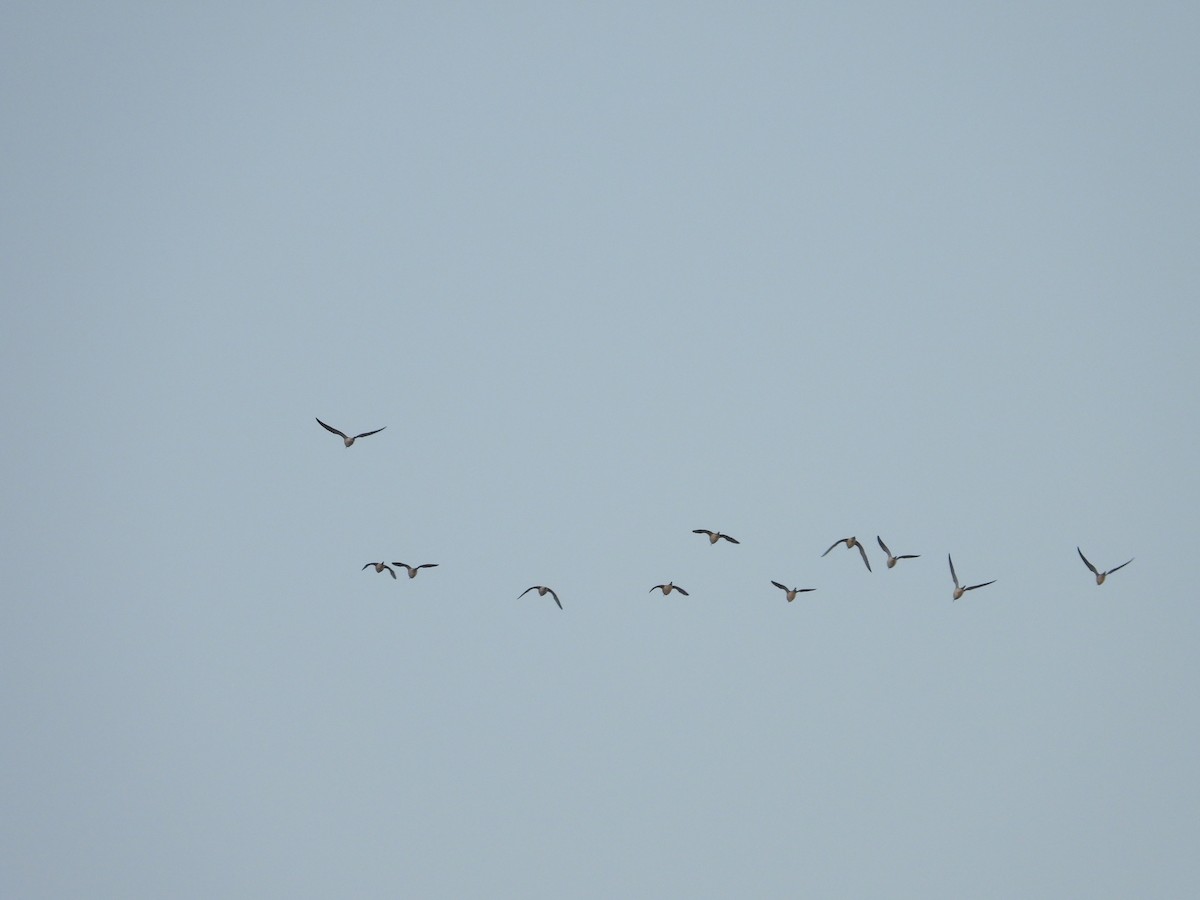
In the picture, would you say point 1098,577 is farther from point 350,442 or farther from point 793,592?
point 350,442

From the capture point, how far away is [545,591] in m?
90.0

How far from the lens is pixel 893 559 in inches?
3105

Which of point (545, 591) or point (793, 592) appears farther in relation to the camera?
point (545, 591)

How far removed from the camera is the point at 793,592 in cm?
8338

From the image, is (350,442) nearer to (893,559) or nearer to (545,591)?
(545,591)

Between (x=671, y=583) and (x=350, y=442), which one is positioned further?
(x=671, y=583)

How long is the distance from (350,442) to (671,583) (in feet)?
69.7

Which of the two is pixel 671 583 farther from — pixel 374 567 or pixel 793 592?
pixel 374 567

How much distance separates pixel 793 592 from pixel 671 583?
24.6ft

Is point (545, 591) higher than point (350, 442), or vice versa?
point (350, 442)

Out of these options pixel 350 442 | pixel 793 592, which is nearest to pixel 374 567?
pixel 350 442

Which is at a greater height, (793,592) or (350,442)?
(350,442)

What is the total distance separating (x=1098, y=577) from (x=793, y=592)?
683 inches

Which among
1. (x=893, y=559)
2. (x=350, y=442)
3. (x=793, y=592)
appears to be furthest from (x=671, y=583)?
(x=350, y=442)
